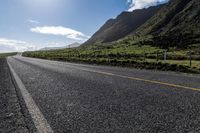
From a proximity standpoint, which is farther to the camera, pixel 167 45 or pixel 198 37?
pixel 198 37

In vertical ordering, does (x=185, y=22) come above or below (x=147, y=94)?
above

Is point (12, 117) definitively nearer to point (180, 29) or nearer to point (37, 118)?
point (37, 118)

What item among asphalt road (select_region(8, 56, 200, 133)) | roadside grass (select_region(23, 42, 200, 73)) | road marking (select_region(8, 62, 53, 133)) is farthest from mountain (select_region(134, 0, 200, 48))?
road marking (select_region(8, 62, 53, 133))

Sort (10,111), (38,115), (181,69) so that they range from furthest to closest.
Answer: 1. (181,69)
2. (10,111)
3. (38,115)

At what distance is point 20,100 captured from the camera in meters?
6.46

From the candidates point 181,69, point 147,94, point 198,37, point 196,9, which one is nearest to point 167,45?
point 198,37

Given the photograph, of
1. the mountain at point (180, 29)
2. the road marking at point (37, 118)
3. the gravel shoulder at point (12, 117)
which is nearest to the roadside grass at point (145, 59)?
the road marking at point (37, 118)

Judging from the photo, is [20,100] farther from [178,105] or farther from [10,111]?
[178,105]

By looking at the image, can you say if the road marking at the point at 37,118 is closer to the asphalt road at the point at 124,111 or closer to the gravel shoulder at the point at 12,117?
the asphalt road at the point at 124,111

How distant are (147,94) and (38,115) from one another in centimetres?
288

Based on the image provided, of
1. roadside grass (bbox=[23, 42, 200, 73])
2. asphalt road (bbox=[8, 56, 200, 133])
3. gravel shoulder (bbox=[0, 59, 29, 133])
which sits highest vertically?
asphalt road (bbox=[8, 56, 200, 133])

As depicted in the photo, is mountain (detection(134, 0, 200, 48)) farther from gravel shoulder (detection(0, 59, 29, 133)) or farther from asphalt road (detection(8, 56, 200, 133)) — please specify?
gravel shoulder (detection(0, 59, 29, 133))

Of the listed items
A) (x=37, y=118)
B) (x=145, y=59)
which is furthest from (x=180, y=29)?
(x=37, y=118)

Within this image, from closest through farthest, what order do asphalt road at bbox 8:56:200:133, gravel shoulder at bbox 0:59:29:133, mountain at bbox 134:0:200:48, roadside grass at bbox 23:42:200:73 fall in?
asphalt road at bbox 8:56:200:133, gravel shoulder at bbox 0:59:29:133, roadside grass at bbox 23:42:200:73, mountain at bbox 134:0:200:48
